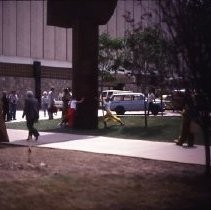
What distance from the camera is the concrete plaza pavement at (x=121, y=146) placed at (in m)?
13.4

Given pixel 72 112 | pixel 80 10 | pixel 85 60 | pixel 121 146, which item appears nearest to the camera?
pixel 121 146

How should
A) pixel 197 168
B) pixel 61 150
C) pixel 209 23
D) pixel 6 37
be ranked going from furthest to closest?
pixel 6 37 < pixel 61 150 < pixel 197 168 < pixel 209 23

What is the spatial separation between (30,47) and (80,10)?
97.4 ft

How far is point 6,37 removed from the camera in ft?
158

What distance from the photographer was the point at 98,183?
9.76 meters

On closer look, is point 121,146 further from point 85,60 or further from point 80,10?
point 80,10

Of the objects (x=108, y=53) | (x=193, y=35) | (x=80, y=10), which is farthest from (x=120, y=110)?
(x=193, y=35)

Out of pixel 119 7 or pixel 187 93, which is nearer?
pixel 187 93

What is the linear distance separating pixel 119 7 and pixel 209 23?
4705cm

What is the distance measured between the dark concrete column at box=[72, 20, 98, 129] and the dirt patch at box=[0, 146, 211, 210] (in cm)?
849

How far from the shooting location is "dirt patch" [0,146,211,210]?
26.8 feet

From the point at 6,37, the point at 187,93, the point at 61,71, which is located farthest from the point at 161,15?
the point at 61,71

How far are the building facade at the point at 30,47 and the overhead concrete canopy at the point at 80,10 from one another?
23.8 m

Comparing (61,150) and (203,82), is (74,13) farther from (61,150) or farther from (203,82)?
(203,82)
